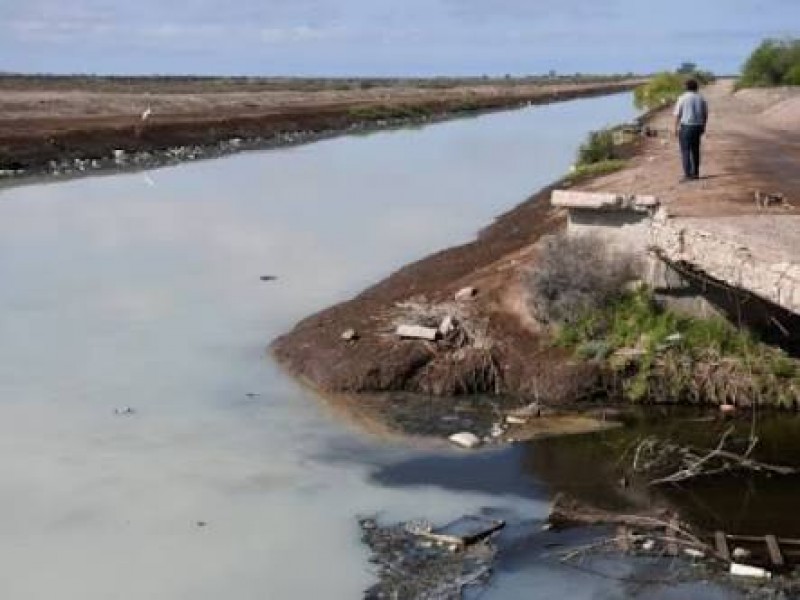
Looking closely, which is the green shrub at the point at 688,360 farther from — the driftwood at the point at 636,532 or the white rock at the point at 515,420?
the driftwood at the point at 636,532

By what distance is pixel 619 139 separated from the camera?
39219 mm

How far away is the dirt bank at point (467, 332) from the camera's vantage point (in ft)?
46.0

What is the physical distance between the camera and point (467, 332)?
14.7 meters

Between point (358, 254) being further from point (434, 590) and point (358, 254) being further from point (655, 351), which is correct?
point (434, 590)

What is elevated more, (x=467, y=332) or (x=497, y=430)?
(x=467, y=332)

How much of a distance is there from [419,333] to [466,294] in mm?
1388

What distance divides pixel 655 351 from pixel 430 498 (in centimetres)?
382

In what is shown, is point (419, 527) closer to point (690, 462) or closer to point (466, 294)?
point (690, 462)

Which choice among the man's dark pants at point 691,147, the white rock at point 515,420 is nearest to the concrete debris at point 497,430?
the white rock at point 515,420

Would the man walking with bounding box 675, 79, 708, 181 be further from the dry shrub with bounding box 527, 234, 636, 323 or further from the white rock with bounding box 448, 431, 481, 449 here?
the white rock with bounding box 448, 431, 481, 449

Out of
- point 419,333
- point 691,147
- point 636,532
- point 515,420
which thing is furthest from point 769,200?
point 636,532

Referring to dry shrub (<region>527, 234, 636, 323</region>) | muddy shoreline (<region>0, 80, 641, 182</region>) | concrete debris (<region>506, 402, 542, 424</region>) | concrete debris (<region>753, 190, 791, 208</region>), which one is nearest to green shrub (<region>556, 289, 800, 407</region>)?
dry shrub (<region>527, 234, 636, 323</region>)

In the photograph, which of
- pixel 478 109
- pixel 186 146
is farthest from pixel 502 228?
pixel 478 109

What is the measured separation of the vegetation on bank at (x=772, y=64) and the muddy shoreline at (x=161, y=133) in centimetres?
1936
